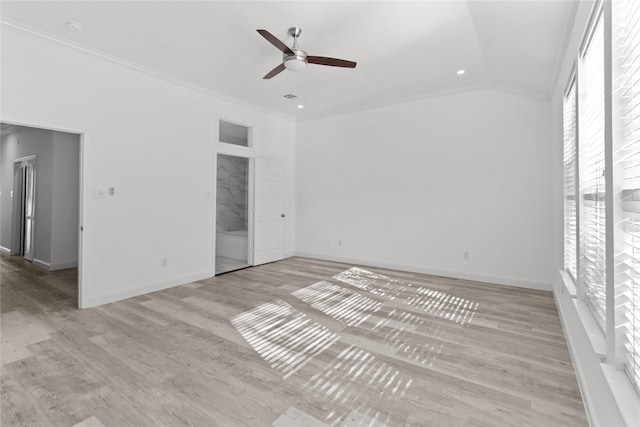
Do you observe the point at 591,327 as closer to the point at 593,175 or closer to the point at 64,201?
the point at 593,175

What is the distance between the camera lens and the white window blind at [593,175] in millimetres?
1770

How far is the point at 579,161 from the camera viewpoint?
7.75ft

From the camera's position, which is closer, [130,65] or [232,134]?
[130,65]

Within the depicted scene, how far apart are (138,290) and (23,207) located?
4.73m

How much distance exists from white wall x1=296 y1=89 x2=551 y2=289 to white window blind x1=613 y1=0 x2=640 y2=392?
346 centimetres

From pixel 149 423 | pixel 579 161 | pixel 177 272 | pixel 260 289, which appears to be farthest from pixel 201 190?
pixel 579 161

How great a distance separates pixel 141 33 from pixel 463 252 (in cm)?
517

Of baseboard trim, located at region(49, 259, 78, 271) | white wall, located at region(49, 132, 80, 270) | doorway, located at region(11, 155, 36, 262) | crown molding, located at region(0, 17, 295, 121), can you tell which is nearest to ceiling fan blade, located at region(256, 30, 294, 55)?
crown molding, located at region(0, 17, 295, 121)

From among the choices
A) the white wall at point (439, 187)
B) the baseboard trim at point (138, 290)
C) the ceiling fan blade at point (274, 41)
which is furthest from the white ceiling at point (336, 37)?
the baseboard trim at point (138, 290)

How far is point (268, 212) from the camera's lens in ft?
20.0

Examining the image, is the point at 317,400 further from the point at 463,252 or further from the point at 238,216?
the point at 238,216

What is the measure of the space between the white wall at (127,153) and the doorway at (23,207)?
12.1ft

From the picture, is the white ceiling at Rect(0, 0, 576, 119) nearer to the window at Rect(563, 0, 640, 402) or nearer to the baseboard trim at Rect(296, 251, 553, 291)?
the window at Rect(563, 0, 640, 402)

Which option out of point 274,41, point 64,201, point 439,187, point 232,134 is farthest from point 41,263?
point 439,187
